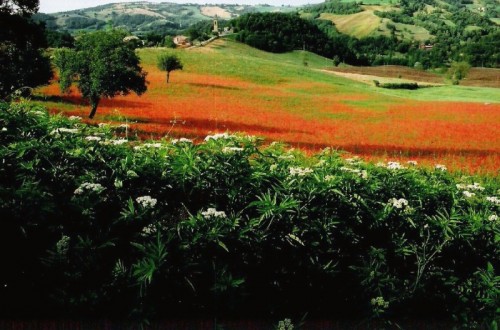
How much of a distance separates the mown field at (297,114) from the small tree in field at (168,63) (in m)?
0.43

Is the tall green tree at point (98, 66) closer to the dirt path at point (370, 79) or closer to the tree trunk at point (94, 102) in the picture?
the tree trunk at point (94, 102)

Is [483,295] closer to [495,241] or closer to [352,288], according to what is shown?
[495,241]

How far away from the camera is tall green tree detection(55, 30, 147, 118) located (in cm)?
2207

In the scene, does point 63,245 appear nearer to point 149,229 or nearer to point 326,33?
point 149,229

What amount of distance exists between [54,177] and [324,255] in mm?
2518

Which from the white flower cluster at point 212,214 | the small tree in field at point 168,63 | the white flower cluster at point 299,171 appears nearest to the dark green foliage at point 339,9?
the small tree in field at point 168,63

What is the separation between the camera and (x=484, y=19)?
8962 cm

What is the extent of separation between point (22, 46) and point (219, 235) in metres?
19.9

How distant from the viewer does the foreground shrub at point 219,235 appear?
4000 mm

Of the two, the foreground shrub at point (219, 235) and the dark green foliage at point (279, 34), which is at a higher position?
the dark green foliage at point (279, 34)

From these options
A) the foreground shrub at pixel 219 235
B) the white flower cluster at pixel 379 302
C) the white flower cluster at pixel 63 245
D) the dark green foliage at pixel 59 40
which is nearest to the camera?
the white flower cluster at pixel 63 245

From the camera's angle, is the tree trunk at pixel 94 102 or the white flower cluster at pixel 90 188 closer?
the white flower cluster at pixel 90 188

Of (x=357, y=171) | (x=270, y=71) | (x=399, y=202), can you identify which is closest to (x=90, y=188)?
(x=357, y=171)

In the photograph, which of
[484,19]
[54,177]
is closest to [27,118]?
[54,177]
